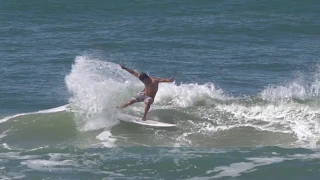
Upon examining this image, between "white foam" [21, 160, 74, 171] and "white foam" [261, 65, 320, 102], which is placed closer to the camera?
"white foam" [21, 160, 74, 171]

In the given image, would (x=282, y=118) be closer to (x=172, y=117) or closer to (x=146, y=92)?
(x=172, y=117)

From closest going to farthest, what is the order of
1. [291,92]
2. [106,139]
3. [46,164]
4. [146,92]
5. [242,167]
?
[242,167] → [46,164] → [106,139] → [146,92] → [291,92]

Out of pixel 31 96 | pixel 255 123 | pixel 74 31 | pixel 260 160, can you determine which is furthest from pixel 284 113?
pixel 74 31

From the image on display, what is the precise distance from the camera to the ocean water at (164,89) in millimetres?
17969

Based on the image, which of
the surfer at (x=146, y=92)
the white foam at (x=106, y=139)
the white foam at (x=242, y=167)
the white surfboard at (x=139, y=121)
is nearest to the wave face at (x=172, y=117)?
the white foam at (x=106, y=139)

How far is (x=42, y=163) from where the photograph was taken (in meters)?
17.9

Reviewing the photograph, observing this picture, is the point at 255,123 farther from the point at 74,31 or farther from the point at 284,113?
the point at 74,31

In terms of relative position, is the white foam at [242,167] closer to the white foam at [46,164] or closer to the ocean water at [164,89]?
the ocean water at [164,89]

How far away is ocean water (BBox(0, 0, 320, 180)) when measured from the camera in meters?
18.0

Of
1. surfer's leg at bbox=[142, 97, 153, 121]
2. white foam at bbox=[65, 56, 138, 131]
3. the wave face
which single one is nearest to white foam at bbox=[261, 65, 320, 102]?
the wave face

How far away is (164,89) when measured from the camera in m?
23.6

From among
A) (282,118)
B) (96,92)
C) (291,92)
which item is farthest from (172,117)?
(291,92)

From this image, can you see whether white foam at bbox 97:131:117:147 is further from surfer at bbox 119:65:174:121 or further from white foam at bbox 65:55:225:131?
surfer at bbox 119:65:174:121

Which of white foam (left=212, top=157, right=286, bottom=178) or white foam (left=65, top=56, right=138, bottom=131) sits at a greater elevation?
white foam (left=65, top=56, right=138, bottom=131)
